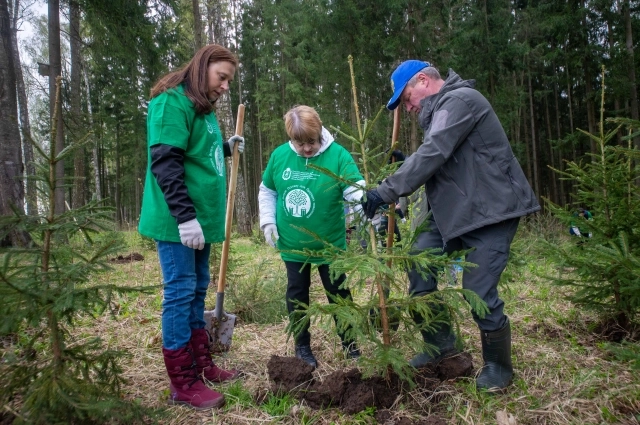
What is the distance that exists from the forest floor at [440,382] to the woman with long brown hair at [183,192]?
30 centimetres

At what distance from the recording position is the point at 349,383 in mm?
2404

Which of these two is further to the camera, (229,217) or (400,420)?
(229,217)

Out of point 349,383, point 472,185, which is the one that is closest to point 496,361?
point 349,383

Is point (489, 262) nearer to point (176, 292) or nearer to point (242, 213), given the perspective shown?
point (176, 292)

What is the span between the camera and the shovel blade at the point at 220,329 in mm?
3199

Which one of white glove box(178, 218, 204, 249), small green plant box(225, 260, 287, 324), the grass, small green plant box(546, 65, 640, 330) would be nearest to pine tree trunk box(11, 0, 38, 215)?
white glove box(178, 218, 204, 249)

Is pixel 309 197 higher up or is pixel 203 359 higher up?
pixel 309 197

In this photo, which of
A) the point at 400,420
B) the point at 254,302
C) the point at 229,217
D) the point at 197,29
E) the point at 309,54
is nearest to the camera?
the point at 400,420

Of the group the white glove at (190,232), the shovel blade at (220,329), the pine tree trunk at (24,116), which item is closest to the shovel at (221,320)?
the shovel blade at (220,329)

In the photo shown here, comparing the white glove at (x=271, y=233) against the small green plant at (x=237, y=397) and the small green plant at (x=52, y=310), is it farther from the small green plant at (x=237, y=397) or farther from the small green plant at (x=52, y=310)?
the small green plant at (x=52, y=310)

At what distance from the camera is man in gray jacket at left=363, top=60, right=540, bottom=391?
2.29m

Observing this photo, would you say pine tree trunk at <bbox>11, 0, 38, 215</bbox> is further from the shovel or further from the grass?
the shovel

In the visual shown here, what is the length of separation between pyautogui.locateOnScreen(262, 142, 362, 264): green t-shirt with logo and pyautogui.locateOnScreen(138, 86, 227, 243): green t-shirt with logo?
46cm

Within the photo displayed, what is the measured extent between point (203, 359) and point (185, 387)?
0.32 meters
